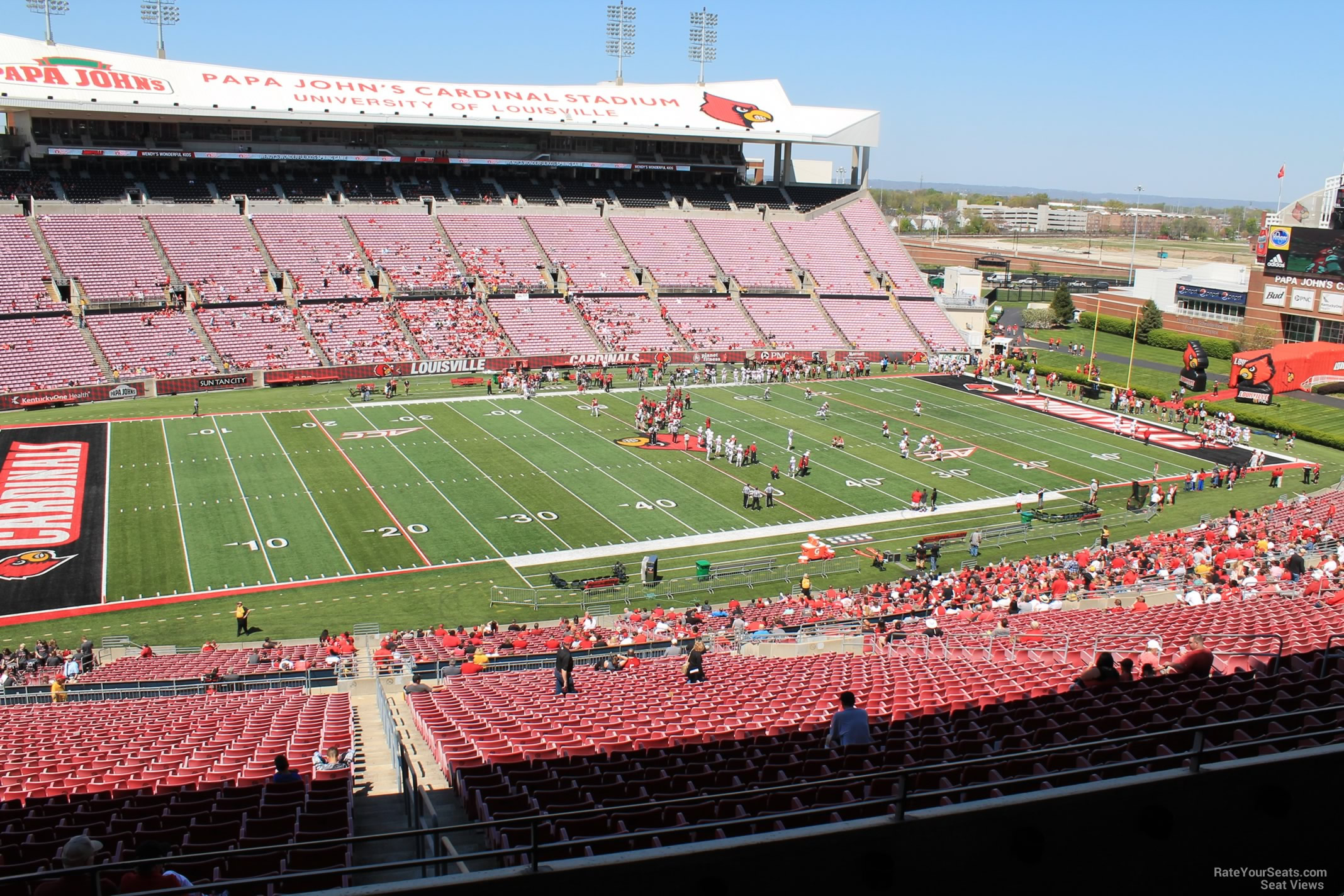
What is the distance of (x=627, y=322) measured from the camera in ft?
213

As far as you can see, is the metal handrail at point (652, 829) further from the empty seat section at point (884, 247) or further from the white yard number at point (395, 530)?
the empty seat section at point (884, 247)

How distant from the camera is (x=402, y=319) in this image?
60.9 m

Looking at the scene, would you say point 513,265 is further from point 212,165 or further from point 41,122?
point 41,122

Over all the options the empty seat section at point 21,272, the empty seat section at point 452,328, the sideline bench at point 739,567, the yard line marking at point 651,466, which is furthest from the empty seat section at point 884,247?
the empty seat section at point 21,272

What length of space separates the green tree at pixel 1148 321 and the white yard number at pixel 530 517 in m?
52.5

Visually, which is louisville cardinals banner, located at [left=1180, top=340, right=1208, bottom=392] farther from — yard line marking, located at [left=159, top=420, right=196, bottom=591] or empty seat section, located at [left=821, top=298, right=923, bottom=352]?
yard line marking, located at [left=159, top=420, right=196, bottom=591]

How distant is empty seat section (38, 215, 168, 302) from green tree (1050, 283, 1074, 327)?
2293 inches

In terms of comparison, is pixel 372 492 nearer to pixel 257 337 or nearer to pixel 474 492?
pixel 474 492

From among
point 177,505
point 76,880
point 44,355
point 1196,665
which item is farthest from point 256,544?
point 76,880

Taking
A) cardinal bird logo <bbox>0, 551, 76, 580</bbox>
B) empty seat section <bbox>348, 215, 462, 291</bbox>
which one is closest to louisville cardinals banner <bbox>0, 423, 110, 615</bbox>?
cardinal bird logo <bbox>0, 551, 76, 580</bbox>

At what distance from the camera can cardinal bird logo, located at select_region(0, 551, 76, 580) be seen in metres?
30.8

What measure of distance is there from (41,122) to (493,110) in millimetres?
25183

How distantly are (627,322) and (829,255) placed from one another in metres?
17.8

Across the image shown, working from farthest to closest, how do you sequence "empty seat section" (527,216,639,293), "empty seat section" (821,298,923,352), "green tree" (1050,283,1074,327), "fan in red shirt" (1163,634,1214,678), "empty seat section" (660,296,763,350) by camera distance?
→ 1. "green tree" (1050,283,1074,327)
2. "empty seat section" (527,216,639,293)
3. "empty seat section" (821,298,923,352)
4. "empty seat section" (660,296,763,350)
5. "fan in red shirt" (1163,634,1214,678)
